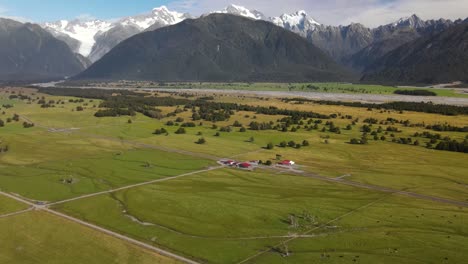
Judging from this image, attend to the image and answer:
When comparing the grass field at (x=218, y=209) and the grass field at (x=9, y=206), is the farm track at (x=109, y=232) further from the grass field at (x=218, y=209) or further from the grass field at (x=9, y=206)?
the grass field at (x=218, y=209)

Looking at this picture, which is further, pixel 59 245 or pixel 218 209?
pixel 218 209

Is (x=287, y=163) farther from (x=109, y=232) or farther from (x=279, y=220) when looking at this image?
(x=109, y=232)

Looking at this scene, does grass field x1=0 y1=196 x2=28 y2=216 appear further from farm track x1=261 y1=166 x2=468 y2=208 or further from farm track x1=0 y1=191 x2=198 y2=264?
farm track x1=261 y1=166 x2=468 y2=208

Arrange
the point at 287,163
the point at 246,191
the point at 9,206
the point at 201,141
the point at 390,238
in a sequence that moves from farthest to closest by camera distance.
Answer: the point at 201,141, the point at 287,163, the point at 246,191, the point at 9,206, the point at 390,238

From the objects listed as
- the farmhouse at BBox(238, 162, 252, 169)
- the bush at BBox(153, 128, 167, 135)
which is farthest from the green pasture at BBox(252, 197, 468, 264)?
the bush at BBox(153, 128, 167, 135)

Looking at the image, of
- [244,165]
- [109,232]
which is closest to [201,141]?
[244,165]

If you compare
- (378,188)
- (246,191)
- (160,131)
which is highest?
(160,131)

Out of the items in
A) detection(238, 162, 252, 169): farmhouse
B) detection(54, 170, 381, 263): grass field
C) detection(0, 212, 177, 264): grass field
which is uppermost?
detection(238, 162, 252, 169): farmhouse
